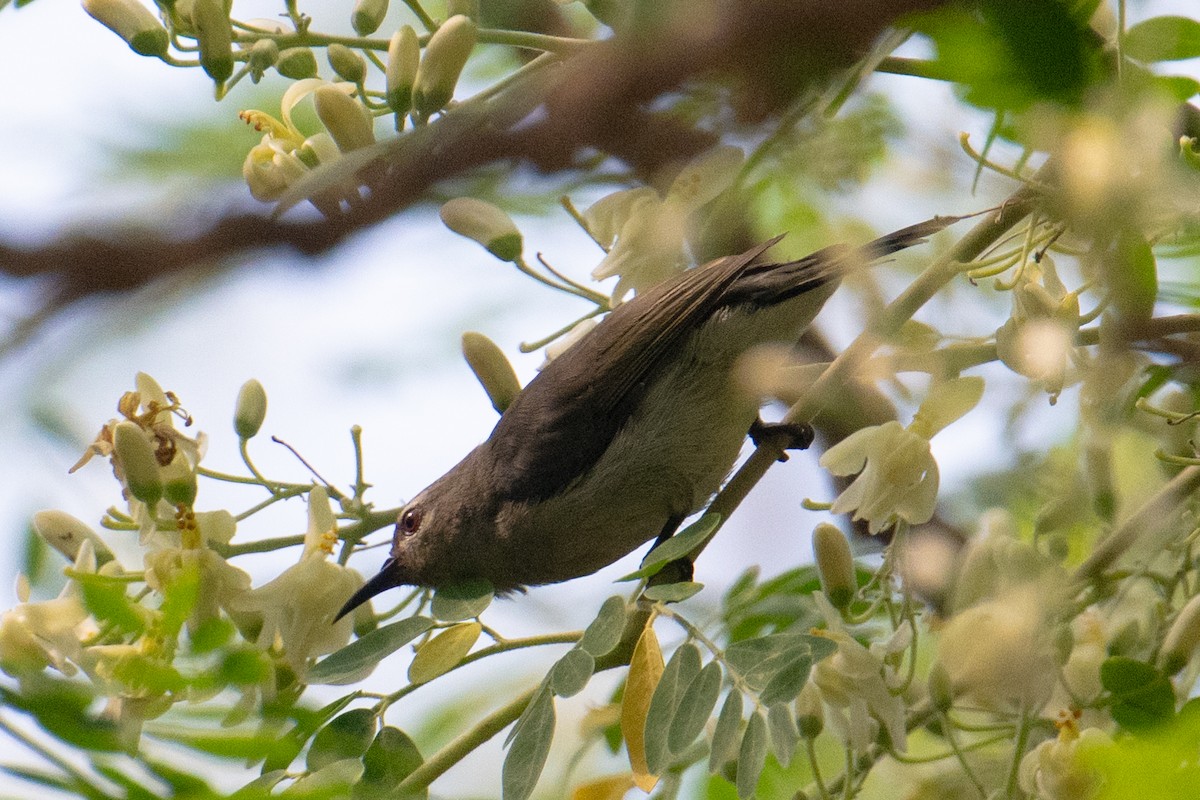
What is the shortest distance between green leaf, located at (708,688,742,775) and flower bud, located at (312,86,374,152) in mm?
1187

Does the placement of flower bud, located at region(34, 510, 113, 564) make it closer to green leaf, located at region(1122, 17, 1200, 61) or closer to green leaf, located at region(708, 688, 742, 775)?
green leaf, located at region(708, 688, 742, 775)

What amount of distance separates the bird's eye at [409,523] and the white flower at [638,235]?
1114 mm

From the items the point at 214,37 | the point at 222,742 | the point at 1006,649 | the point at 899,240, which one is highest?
the point at 214,37

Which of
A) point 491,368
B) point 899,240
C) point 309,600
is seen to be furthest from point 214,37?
point 899,240

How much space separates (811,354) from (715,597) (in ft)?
3.51

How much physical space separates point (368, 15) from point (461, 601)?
3.77 feet

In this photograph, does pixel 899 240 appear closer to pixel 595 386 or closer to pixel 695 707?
pixel 595 386

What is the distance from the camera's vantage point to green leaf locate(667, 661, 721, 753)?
1838 millimetres

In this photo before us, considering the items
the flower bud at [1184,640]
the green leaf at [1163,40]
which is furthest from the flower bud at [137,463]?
the flower bud at [1184,640]

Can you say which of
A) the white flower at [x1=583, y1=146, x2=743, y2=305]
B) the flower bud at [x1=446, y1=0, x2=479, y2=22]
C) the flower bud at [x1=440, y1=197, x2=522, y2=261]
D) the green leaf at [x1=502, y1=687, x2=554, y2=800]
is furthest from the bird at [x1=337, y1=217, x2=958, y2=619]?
the green leaf at [x1=502, y1=687, x2=554, y2=800]

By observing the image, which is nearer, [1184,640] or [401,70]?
[1184,640]

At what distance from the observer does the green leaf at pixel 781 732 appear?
1.80 m

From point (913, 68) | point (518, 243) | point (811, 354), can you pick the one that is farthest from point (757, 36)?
point (811, 354)

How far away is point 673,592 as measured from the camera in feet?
6.81
